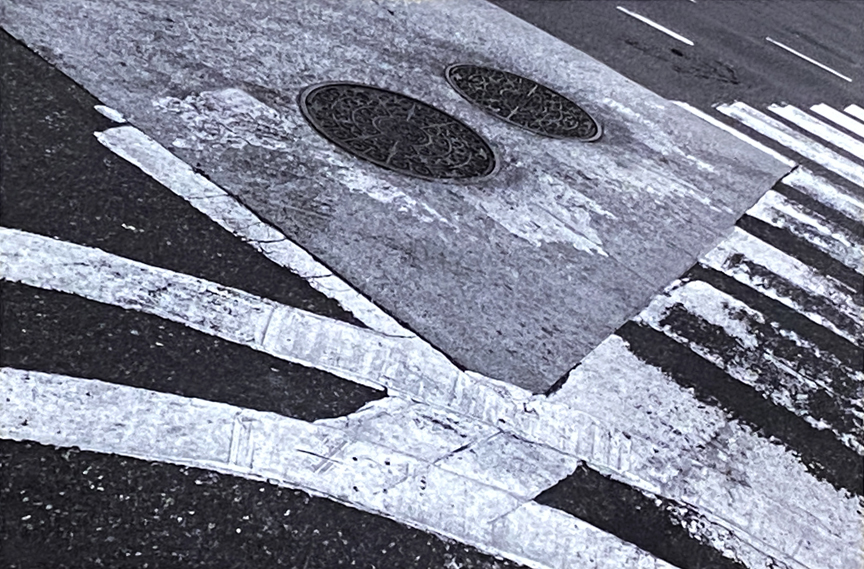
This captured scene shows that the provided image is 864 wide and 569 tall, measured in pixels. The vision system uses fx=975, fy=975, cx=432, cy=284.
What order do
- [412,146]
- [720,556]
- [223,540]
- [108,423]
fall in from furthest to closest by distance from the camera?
[412,146], [720,556], [108,423], [223,540]

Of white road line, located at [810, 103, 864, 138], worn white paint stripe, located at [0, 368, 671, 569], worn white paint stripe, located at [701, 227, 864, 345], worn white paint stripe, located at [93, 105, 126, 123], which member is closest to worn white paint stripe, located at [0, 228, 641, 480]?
worn white paint stripe, located at [0, 368, 671, 569]

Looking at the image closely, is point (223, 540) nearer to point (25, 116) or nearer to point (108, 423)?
point (108, 423)

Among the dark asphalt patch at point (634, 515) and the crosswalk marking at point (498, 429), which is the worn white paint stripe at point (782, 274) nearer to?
the crosswalk marking at point (498, 429)

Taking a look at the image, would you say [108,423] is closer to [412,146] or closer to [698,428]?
[698,428]

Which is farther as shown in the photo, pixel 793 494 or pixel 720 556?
pixel 793 494

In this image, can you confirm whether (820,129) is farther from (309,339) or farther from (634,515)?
(309,339)

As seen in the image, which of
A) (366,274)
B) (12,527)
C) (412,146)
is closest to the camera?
(12,527)

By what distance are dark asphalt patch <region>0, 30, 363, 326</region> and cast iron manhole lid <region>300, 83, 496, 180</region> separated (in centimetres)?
156

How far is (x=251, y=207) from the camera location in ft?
17.4

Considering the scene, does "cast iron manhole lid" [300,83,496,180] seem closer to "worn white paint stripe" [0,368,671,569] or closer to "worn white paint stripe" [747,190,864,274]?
"worn white paint stripe" [747,190,864,274]

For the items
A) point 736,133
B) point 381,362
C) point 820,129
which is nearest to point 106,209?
point 381,362

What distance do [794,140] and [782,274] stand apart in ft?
11.2

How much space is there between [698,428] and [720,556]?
920 millimetres

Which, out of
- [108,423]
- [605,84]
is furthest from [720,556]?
[605,84]
